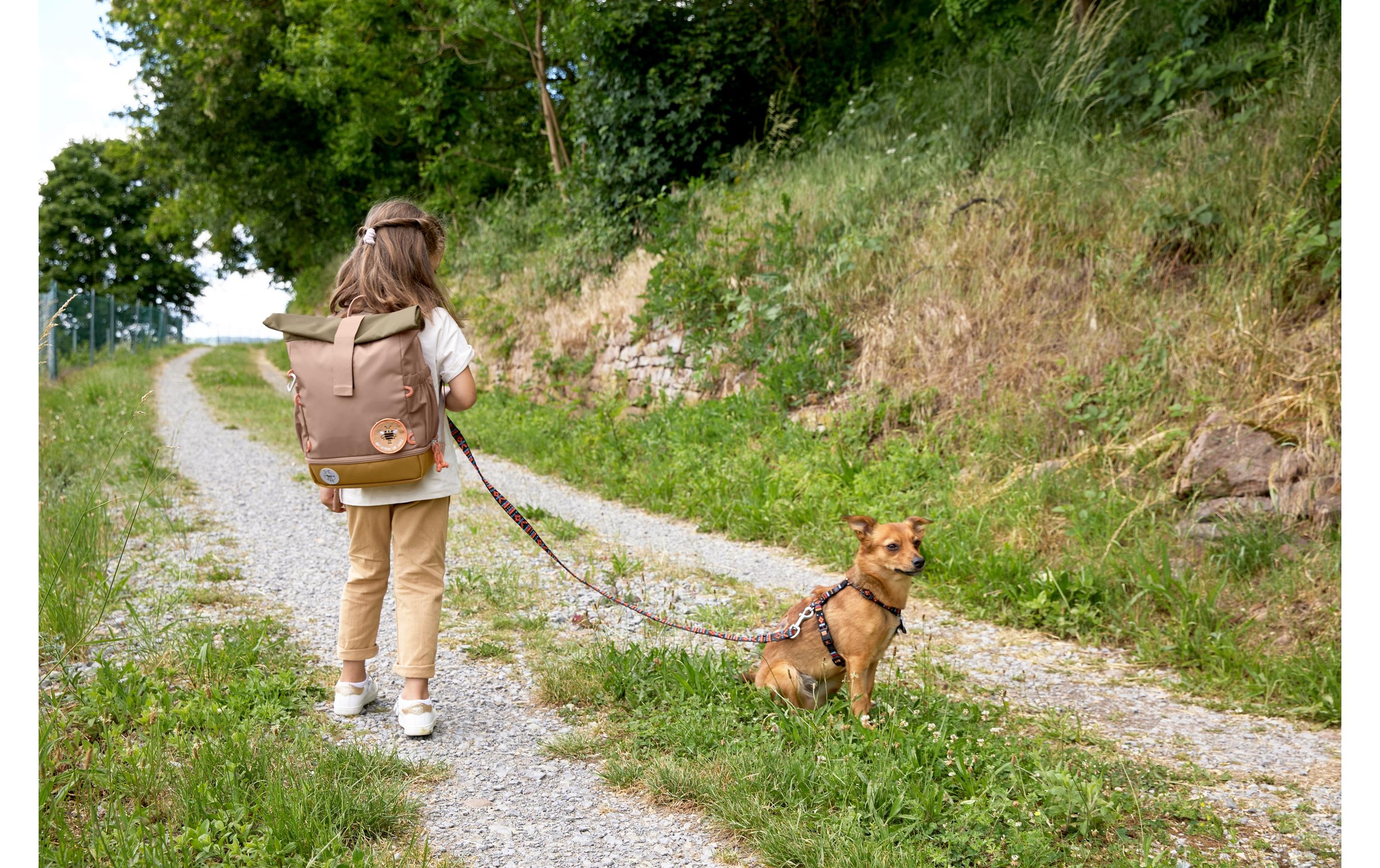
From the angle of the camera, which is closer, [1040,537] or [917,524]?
[917,524]

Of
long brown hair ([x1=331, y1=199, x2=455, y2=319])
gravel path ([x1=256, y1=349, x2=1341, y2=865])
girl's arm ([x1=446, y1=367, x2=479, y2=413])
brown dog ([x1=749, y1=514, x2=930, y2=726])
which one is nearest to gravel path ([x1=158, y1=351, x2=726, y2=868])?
brown dog ([x1=749, y1=514, x2=930, y2=726])

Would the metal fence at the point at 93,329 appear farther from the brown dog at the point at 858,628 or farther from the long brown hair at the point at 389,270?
the brown dog at the point at 858,628

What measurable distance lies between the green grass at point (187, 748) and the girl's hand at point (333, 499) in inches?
31.7

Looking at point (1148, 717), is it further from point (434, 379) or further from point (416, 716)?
point (434, 379)

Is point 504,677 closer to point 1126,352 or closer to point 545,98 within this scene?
point 1126,352

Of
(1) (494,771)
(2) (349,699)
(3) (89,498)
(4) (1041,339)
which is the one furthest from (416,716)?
(4) (1041,339)

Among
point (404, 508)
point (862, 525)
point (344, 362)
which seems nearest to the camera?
point (344, 362)

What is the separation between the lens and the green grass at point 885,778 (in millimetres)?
2695

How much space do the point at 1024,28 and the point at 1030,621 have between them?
9.27m

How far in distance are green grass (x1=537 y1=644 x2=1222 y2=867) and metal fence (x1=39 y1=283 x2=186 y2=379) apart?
13477 mm

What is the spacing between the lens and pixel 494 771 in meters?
3.32

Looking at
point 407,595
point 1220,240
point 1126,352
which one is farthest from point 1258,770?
point 1220,240

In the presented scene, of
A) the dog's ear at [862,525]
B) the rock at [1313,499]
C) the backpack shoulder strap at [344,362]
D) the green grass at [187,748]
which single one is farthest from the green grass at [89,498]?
the rock at [1313,499]

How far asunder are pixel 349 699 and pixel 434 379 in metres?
1.41
